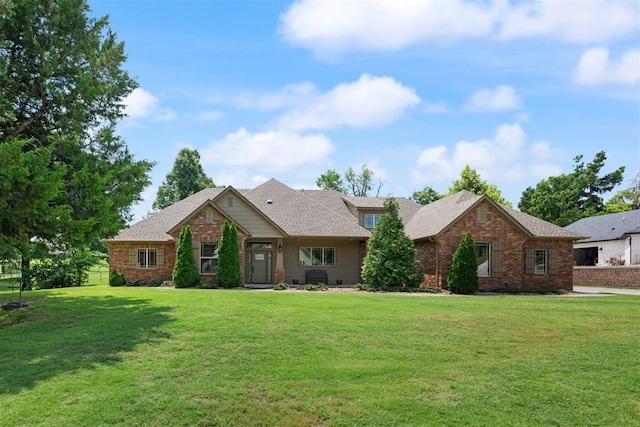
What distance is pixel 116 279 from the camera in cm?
2327

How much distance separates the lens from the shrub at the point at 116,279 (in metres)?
23.2

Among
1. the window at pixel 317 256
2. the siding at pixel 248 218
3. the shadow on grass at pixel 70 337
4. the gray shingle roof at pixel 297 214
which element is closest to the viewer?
the shadow on grass at pixel 70 337

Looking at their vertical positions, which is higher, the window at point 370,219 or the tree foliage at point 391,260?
the window at point 370,219

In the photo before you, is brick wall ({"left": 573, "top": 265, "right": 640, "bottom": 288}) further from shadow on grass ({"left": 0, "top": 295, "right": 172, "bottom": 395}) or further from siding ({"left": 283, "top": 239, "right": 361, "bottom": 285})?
shadow on grass ({"left": 0, "top": 295, "right": 172, "bottom": 395})

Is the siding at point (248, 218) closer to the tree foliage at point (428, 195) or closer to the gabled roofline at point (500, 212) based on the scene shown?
the gabled roofline at point (500, 212)

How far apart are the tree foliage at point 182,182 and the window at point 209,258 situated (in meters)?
26.7

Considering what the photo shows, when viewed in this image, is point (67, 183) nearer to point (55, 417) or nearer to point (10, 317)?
point (10, 317)

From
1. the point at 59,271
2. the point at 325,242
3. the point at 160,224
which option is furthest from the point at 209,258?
the point at 59,271

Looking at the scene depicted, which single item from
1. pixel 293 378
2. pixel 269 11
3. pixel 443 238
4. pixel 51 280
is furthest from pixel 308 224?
pixel 293 378

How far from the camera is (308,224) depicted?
25781 mm

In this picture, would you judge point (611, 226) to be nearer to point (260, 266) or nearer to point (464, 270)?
point (464, 270)

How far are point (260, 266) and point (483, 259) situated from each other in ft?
37.1

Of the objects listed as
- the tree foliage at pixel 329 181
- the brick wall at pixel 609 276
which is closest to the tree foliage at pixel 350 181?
the tree foliage at pixel 329 181

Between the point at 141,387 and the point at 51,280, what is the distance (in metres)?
20.4
